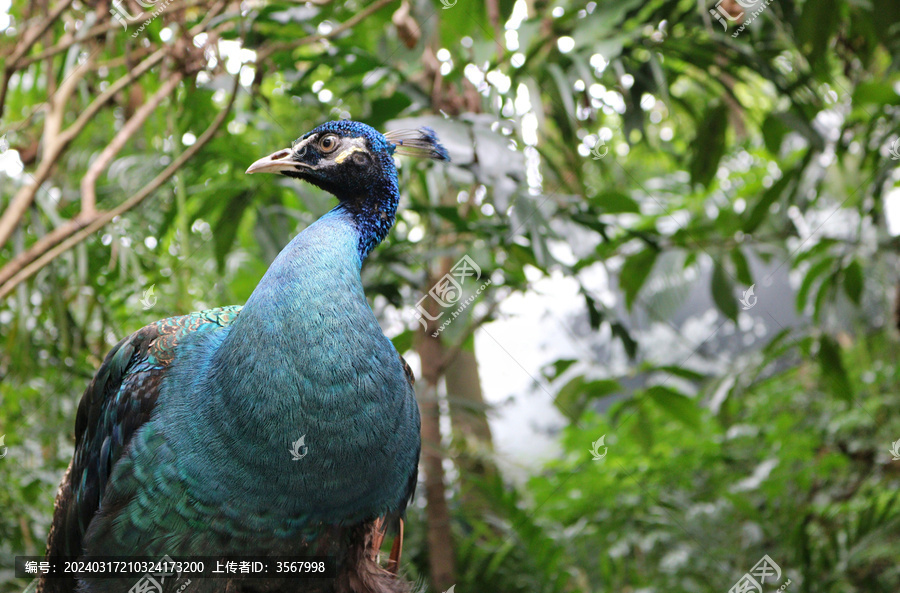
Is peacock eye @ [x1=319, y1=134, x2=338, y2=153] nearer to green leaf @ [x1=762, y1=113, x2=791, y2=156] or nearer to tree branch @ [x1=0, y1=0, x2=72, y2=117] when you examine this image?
tree branch @ [x1=0, y1=0, x2=72, y2=117]

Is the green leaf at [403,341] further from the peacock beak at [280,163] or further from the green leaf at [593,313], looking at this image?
the peacock beak at [280,163]

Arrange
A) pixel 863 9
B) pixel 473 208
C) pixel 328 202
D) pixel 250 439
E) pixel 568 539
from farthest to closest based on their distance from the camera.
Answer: pixel 568 539 → pixel 473 208 → pixel 863 9 → pixel 328 202 → pixel 250 439

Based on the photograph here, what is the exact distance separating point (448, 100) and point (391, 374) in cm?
145

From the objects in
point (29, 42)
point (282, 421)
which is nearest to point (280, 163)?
point (282, 421)

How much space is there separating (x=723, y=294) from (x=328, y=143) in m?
2.02

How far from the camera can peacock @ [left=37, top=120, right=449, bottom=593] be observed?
120 centimetres

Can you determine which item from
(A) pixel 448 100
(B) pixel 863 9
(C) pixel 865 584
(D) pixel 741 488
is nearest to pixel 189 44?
(A) pixel 448 100

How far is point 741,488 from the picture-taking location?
11.4ft

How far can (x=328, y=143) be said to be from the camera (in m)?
1.41

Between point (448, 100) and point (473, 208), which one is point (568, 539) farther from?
point (448, 100)

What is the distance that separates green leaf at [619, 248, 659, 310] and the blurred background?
0.04 feet

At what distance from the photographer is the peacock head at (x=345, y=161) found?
4.59ft

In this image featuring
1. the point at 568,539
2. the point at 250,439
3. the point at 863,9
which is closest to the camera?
the point at 250,439

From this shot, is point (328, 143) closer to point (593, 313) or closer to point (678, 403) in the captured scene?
point (593, 313)
